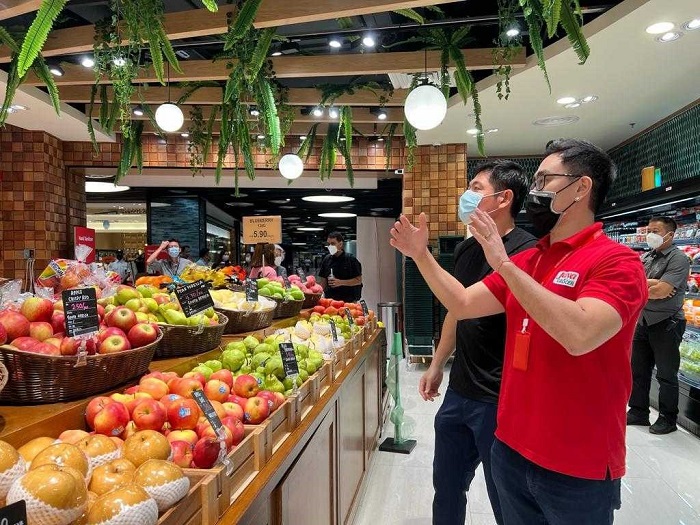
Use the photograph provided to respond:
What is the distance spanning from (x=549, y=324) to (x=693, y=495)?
2916 mm

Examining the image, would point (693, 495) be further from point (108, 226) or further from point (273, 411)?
point (108, 226)

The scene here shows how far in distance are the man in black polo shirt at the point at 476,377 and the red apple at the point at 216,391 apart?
1.02 m

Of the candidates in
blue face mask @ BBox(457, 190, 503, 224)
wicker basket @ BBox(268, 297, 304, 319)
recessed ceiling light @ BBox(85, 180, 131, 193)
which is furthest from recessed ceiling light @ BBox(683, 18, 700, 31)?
recessed ceiling light @ BBox(85, 180, 131, 193)

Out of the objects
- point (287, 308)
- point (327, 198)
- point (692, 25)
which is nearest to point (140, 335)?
point (287, 308)

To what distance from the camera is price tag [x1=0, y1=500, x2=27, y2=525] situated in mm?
727

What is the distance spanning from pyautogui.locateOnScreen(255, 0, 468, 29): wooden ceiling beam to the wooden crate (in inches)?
119

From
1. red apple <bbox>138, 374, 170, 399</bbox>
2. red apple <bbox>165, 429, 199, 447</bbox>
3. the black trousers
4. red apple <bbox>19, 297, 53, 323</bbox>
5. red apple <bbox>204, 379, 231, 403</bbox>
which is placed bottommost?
the black trousers

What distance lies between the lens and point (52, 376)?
1.43 metres

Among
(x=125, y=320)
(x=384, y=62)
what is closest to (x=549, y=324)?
(x=125, y=320)

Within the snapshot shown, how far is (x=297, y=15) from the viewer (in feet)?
11.3

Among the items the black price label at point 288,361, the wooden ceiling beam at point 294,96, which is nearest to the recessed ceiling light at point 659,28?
Result: the wooden ceiling beam at point 294,96

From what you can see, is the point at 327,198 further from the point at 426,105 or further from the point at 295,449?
the point at 295,449

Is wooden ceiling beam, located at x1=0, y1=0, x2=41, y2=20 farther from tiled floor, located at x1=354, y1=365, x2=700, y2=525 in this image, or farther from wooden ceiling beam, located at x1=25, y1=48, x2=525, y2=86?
tiled floor, located at x1=354, y1=365, x2=700, y2=525

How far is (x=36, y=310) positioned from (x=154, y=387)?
45cm
